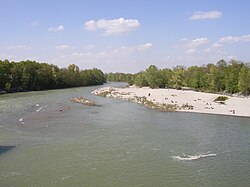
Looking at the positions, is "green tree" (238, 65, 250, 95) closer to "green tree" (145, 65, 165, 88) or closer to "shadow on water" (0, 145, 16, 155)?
"green tree" (145, 65, 165, 88)

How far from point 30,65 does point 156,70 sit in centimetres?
5202

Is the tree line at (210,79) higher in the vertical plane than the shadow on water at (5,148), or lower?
higher

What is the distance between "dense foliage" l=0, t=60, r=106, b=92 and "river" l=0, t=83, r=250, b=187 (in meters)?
63.7

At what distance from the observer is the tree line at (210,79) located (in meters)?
77.4

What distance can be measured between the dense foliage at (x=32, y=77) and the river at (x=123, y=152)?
2508 inches

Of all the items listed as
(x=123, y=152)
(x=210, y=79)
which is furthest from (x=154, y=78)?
(x=123, y=152)

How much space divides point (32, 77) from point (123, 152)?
93813 millimetres

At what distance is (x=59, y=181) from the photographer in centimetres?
1877

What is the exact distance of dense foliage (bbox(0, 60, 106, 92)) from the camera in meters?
99.6

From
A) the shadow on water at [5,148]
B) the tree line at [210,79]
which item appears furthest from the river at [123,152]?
the tree line at [210,79]

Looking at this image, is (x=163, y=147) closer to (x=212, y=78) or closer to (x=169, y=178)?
(x=169, y=178)

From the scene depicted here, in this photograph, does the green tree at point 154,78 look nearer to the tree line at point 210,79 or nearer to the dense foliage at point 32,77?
the tree line at point 210,79

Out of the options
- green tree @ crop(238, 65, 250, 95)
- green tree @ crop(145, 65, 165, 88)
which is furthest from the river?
green tree @ crop(145, 65, 165, 88)

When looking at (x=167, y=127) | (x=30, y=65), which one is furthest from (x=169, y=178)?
(x=30, y=65)
